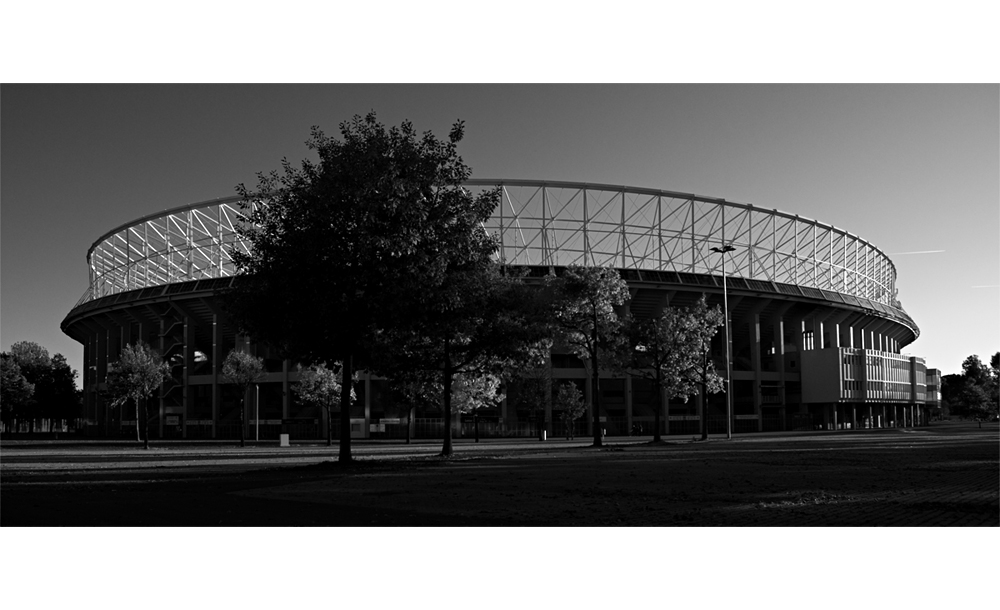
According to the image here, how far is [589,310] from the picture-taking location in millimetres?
41844

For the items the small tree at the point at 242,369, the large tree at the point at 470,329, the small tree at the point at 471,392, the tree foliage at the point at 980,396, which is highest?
the large tree at the point at 470,329

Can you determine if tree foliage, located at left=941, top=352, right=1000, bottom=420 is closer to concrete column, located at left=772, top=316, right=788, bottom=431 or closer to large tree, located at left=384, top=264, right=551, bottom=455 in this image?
concrete column, located at left=772, top=316, right=788, bottom=431

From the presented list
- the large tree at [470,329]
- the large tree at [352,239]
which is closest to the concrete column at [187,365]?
the large tree at [470,329]

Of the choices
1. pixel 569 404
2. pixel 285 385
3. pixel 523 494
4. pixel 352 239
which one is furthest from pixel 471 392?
pixel 523 494

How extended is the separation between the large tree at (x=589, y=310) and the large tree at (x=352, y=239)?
52.7 ft

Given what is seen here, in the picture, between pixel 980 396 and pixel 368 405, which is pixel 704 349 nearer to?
pixel 368 405

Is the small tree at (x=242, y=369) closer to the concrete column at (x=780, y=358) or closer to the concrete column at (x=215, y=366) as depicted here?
the concrete column at (x=215, y=366)

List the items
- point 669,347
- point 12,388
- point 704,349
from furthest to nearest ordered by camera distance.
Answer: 1. point 12,388
2. point 704,349
3. point 669,347

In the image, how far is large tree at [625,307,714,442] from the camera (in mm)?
45938

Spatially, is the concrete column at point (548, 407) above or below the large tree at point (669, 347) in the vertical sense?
below

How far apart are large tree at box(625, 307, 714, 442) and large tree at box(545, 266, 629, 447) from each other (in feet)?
10.7

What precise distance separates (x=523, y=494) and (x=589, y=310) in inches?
1029

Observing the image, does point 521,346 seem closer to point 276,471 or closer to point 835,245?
point 276,471

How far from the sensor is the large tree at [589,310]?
4138 cm
